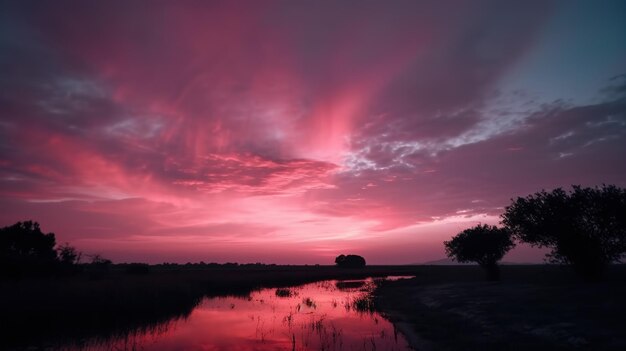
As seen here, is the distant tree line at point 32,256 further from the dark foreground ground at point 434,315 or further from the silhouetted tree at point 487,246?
the silhouetted tree at point 487,246

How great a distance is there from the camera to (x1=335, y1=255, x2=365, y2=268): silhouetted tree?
176800 mm

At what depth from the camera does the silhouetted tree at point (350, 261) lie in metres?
177

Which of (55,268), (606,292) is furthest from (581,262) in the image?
(55,268)

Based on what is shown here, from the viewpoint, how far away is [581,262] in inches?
1369

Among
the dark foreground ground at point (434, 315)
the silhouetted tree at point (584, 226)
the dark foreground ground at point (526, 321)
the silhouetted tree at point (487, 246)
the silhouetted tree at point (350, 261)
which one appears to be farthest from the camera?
the silhouetted tree at point (350, 261)

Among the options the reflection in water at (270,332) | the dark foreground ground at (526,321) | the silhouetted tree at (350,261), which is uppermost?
the silhouetted tree at (350,261)

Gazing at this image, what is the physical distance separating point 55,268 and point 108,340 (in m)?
29.5

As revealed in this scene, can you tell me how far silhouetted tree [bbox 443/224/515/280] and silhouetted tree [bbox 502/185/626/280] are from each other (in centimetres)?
1653

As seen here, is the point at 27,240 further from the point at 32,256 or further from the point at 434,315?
the point at 434,315

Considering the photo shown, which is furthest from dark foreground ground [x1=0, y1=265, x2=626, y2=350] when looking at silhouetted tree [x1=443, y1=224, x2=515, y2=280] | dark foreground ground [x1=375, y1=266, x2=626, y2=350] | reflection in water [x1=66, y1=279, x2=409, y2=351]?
silhouetted tree [x1=443, y1=224, x2=515, y2=280]

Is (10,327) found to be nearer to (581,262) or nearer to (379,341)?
(379,341)

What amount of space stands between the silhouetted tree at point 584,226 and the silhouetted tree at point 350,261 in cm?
14244

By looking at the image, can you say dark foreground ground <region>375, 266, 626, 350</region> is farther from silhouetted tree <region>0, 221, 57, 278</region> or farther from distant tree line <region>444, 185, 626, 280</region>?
silhouetted tree <region>0, 221, 57, 278</region>

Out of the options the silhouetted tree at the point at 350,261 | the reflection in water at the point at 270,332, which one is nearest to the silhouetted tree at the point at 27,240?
the reflection in water at the point at 270,332
